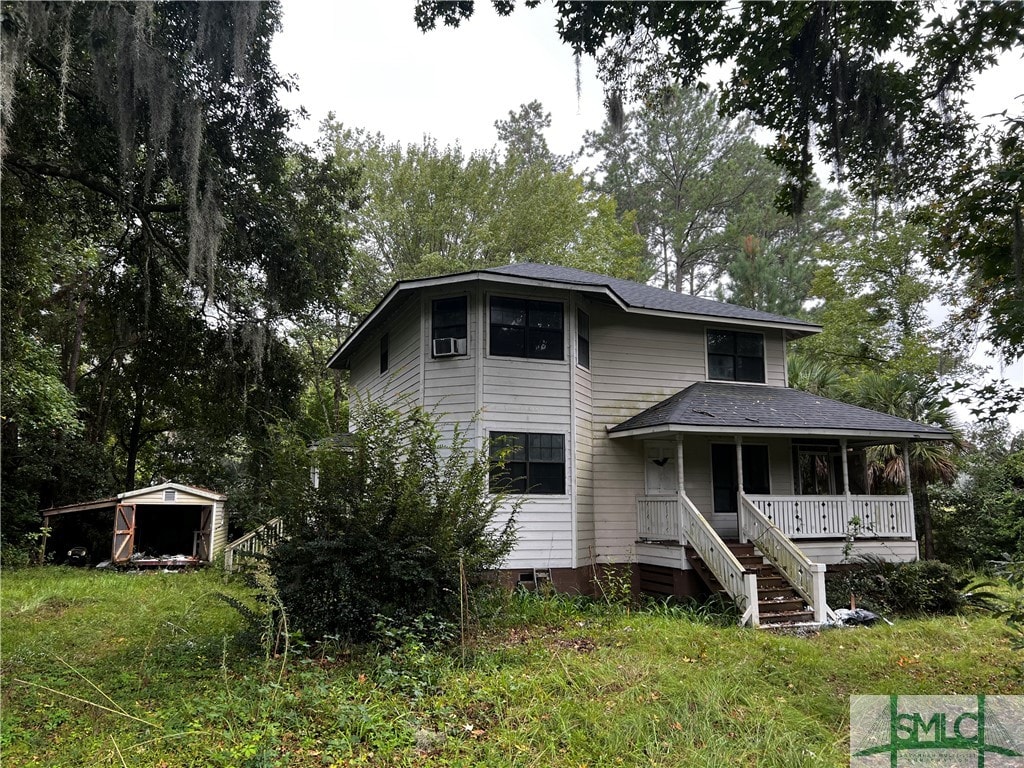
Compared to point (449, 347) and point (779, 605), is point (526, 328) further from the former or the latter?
point (779, 605)

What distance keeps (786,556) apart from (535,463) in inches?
174

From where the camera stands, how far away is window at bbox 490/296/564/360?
11.9 m

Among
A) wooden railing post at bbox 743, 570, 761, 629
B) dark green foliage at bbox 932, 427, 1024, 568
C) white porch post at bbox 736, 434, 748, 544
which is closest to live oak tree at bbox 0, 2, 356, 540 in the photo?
white porch post at bbox 736, 434, 748, 544

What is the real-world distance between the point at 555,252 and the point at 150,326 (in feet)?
58.7

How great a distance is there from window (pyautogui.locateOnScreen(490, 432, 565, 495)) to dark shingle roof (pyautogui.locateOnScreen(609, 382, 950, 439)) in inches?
57.7

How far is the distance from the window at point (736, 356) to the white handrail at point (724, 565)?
397cm

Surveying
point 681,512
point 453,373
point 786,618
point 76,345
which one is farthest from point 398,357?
point 76,345

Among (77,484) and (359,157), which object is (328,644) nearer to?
(77,484)

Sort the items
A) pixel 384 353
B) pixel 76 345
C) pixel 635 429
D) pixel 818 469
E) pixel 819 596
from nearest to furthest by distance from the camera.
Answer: pixel 819 596
pixel 635 429
pixel 384 353
pixel 818 469
pixel 76 345

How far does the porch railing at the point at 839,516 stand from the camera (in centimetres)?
1212

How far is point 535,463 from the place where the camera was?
38.7 ft

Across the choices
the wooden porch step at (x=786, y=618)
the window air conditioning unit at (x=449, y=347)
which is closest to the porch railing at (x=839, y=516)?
the wooden porch step at (x=786, y=618)

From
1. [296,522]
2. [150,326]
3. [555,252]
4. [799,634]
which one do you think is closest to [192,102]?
[150,326]

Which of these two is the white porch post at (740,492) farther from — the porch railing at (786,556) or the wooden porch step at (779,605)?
the wooden porch step at (779,605)
